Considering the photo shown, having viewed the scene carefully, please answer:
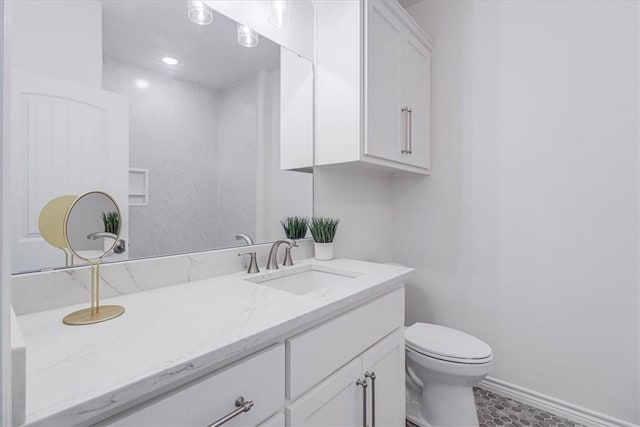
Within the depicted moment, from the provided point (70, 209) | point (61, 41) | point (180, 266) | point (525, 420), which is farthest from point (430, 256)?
point (61, 41)

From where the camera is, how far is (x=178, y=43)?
1.17 metres

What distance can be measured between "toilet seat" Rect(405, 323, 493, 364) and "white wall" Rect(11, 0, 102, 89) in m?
1.73

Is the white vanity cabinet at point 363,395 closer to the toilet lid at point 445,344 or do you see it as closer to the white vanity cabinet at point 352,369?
the white vanity cabinet at point 352,369

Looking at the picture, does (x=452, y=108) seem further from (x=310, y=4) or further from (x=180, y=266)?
(x=180, y=266)

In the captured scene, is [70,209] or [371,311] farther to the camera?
[371,311]

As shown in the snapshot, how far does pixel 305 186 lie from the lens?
1703 millimetres

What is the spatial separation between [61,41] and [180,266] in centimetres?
78

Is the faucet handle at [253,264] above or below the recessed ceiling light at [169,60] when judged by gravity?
below

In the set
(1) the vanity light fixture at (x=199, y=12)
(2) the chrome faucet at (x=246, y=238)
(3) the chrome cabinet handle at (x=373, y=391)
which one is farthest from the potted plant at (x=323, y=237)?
(1) the vanity light fixture at (x=199, y=12)

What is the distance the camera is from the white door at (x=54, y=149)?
81cm

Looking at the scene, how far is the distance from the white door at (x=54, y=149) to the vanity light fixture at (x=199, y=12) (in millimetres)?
481

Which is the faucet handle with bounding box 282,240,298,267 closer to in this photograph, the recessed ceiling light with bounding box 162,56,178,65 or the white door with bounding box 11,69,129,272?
the white door with bounding box 11,69,129,272

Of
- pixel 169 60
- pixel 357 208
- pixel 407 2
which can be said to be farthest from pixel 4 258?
pixel 407 2

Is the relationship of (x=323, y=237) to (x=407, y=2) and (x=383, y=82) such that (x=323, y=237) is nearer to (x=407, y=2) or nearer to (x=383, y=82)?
(x=383, y=82)
